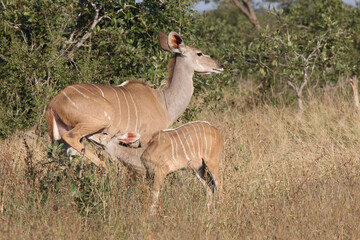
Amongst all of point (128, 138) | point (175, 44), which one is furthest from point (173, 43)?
point (128, 138)

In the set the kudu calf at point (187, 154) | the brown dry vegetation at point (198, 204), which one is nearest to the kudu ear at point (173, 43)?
the kudu calf at point (187, 154)

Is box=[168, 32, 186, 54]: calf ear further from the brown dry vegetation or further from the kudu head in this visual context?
the brown dry vegetation

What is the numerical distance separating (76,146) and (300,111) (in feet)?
12.2

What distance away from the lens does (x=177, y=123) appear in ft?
20.3

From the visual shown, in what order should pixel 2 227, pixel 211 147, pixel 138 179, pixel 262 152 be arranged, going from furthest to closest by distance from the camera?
pixel 262 152 → pixel 211 147 → pixel 138 179 → pixel 2 227

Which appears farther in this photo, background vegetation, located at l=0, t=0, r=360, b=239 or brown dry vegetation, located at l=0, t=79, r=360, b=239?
background vegetation, located at l=0, t=0, r=360, b=239

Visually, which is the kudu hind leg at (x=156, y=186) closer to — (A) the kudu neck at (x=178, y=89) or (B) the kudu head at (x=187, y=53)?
(A) the kudu neck at (x=178, y=89)

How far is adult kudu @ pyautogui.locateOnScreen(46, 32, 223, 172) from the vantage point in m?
3.95

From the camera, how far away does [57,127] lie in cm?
404

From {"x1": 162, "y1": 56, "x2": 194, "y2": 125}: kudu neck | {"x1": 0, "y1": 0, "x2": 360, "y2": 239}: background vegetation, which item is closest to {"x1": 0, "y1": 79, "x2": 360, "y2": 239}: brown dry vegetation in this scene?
{"x1": 0, "y1": 0, "x2": 360, "y2": 239}: background vegetation

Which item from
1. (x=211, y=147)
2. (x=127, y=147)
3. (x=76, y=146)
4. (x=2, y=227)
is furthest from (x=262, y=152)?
(x=2, y=227)

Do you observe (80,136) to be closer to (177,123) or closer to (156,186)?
(156,186)

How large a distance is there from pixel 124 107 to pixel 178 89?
756 mm

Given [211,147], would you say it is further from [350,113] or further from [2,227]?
[350,113]
